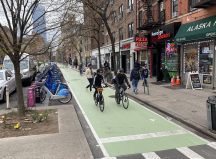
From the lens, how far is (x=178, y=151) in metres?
6.75

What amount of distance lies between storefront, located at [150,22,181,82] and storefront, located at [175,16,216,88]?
67 cm

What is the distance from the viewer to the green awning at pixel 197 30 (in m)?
15.8

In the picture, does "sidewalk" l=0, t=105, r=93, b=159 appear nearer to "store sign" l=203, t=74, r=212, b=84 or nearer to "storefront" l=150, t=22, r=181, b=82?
"store sign" l=203, t=74, r=212, b=84

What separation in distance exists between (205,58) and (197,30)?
1717mm

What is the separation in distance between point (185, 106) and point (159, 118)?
6.95ft

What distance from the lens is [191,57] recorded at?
63.2 feet

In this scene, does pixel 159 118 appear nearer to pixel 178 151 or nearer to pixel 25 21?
pixel 178 151

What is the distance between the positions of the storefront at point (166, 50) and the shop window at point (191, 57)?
0.88 m

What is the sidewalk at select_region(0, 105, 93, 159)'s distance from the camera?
630 cm

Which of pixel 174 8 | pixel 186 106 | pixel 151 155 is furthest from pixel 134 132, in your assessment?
pixel 174 8

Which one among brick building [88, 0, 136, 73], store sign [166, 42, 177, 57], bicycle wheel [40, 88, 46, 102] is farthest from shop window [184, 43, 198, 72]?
brick building [88, 0, 136, 73]

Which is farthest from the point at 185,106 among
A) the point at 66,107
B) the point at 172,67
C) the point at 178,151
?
the point at 172,67

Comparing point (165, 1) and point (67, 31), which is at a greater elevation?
point (165, 1)

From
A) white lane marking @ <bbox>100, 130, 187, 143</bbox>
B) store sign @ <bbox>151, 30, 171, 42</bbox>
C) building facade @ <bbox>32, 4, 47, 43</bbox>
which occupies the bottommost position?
white lane marking @ <bbox>100, 130, 187, 143</bbox>
